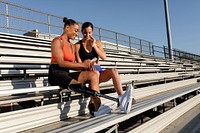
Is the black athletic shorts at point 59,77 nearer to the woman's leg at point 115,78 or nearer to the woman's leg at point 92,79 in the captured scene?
the woman's leg at point 92,79

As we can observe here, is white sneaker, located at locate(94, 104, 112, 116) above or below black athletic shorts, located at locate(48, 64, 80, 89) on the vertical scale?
below

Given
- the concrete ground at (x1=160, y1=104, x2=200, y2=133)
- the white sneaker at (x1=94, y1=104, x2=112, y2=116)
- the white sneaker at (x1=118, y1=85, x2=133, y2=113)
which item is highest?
the white sneaker at (x1=118, y1=85, x2=133, y2=113)

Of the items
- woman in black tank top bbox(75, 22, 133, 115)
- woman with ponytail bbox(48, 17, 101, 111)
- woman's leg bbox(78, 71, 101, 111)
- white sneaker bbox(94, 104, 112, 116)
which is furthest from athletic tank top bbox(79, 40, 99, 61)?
→ white sneaker bbox(94, 104, 112, 116)

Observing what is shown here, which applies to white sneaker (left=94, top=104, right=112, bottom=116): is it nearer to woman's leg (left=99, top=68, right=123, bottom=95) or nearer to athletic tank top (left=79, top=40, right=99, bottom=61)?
woman's leg (left=99, top=68, right=123, bottom=95)

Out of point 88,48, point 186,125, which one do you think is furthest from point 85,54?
point 186,125

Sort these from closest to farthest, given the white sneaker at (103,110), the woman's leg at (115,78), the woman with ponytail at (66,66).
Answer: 1. the woman with ponytail at (66,66)
2. the white sneaker at (103,110)
3. the woman's leg at (115,78)

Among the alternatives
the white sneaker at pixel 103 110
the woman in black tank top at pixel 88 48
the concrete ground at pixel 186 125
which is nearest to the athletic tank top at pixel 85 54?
the woman in black tank top at pixel 88 48

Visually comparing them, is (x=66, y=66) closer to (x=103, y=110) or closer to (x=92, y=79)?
(x=92, y=79)

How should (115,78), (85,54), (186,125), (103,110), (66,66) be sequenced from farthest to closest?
(186,125) → (85,54) → (115,78) → (103,110) → (66,66)

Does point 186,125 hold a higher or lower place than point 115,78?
lower

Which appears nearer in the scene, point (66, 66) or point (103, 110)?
point (66, 66)

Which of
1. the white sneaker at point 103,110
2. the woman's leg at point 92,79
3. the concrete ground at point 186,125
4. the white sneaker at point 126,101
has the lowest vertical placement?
the concrete ground at point 186,125

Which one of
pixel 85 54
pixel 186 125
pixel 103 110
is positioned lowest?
pixel 186 125

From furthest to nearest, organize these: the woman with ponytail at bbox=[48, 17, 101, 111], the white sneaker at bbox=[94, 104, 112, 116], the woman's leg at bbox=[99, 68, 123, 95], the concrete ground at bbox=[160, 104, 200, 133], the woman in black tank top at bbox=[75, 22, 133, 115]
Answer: the concrete ground at bbox=[160, 104, 200, 133]
the woman in black tank top at bbox=[75, 22, 133, 115]
the woman's leg at bbox=[99, 68, 123, 95]
the white sneaker at bbox=[94, 104, 112, 116]
the woman with ponytail at bbox=[48, 17, 101, 111]
